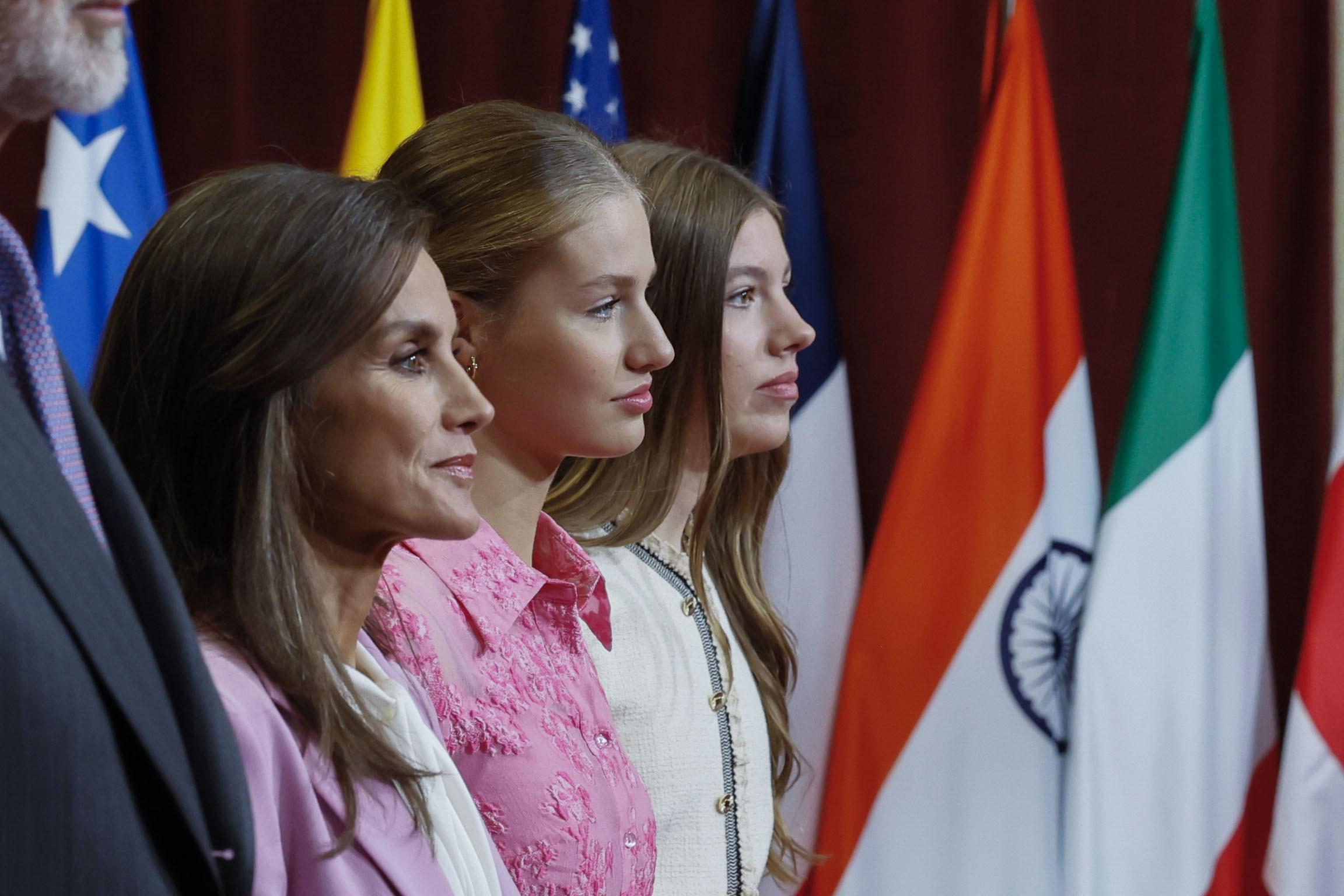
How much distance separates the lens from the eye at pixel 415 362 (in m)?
1.21

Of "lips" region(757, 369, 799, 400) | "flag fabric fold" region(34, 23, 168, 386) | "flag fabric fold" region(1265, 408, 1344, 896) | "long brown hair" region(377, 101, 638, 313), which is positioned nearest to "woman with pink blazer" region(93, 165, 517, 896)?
"long brown hair" region(377, 101, 638, 313)

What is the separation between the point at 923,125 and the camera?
109 inches

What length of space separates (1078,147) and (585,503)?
1.32 meters

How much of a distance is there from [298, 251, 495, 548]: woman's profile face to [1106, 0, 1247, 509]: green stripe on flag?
1.52 m

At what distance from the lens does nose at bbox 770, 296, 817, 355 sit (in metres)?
2.04

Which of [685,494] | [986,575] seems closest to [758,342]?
[685,494]

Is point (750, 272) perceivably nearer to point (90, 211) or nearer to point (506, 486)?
point (506, 486)

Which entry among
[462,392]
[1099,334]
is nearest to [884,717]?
[1099,334]

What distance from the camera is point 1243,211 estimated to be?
2.74 m

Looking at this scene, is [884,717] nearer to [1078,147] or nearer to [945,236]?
[945,236]

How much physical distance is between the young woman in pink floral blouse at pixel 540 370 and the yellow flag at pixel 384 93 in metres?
0.89

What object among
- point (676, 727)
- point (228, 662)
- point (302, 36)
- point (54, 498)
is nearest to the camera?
point (54, 498)

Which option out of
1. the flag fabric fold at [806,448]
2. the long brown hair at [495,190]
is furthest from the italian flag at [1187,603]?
the long brown hair at [495,190]

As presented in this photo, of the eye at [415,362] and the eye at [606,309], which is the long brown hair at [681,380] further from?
the eye at [415,362]
